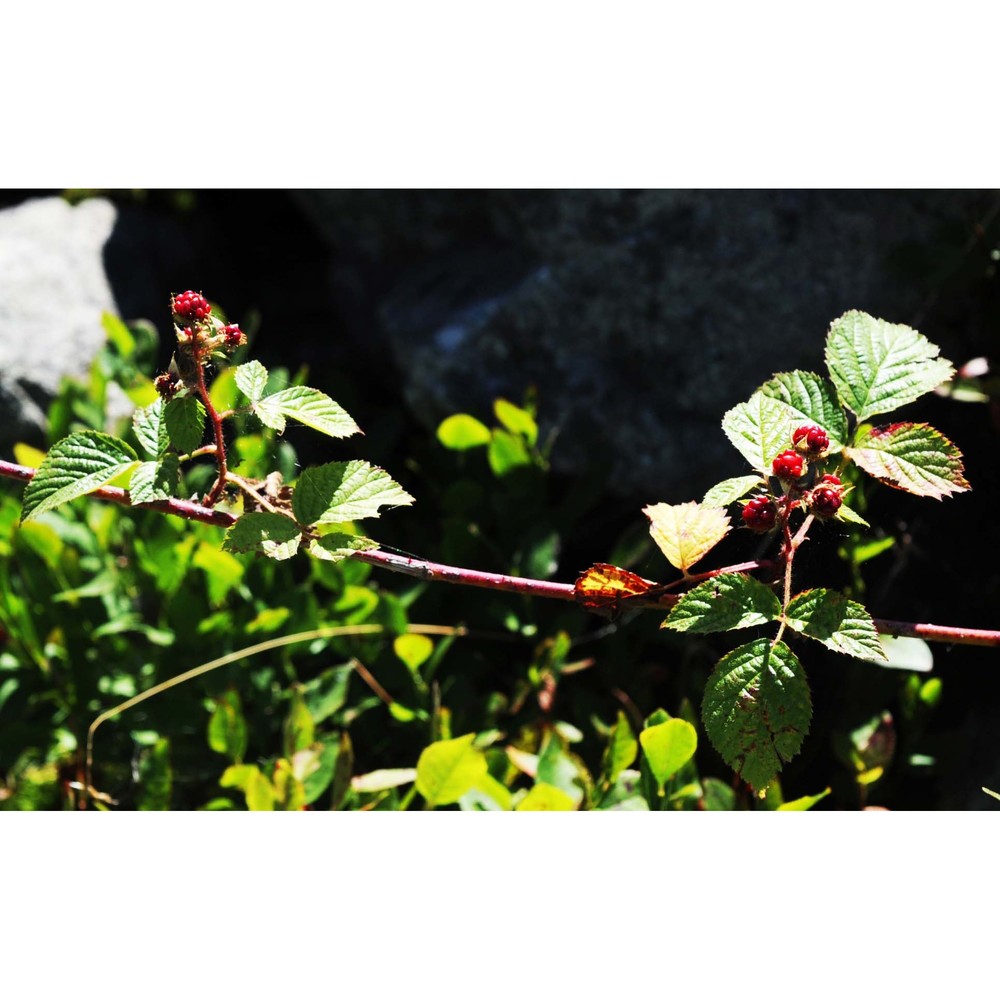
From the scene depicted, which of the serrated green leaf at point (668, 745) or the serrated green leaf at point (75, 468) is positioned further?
the serrated green leaf at point (668, 745)

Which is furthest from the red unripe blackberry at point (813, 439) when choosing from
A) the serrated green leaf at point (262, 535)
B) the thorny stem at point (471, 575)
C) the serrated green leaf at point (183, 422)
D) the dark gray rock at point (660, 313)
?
the dark gray rock at point (660, 313)

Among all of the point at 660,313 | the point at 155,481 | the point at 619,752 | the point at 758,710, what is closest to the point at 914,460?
the point at 758,710

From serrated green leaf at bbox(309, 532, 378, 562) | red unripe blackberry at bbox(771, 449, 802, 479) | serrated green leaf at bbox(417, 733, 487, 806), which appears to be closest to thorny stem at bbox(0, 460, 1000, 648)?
serrated green leaf at bbox(309, 532, 378, 562)

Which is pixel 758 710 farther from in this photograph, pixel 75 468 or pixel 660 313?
pixel 660 313

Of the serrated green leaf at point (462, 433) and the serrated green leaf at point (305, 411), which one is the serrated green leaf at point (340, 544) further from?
the serrated green leaf at point (462, 433)

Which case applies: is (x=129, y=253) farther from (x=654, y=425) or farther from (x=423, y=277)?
(x=654, y=425)

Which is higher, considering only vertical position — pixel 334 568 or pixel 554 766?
pixel 334 568

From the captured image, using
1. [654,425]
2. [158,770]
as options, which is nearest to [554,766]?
[158,770]

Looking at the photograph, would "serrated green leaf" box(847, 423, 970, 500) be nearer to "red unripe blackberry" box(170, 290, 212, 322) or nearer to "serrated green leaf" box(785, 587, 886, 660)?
"serrated green leaf" box(785, 587, 886, 660)
